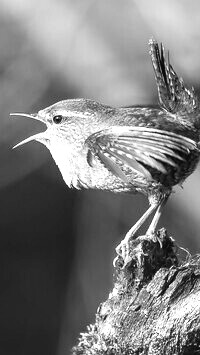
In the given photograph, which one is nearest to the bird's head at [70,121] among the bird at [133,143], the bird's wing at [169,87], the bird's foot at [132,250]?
the bird at [133,143]

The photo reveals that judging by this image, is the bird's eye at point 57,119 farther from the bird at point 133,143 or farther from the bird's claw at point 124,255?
the bird's claw at point 124,255

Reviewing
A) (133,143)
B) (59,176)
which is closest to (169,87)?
(133,143)

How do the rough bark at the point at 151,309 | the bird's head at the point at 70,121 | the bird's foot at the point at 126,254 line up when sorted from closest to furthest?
the rough bark at the point at 151,309 < the bird's foot at the point at 126,254 < the bird's head at the point at 70,121

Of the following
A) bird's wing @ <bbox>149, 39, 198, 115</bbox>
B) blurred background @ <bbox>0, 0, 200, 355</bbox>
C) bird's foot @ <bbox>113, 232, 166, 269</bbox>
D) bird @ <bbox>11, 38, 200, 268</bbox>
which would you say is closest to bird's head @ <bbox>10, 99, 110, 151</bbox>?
bird @ <bbox>11, 38, 200, 268</bbox>

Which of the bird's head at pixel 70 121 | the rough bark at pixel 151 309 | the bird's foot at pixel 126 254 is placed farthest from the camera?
the bird's head at pixel 70 121

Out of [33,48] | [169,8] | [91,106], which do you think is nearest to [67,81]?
[33,48]

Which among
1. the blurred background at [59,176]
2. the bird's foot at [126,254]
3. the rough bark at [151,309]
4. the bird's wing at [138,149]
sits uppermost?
the blurred background at [59,176]

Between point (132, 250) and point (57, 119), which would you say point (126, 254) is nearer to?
point (132, 250)
